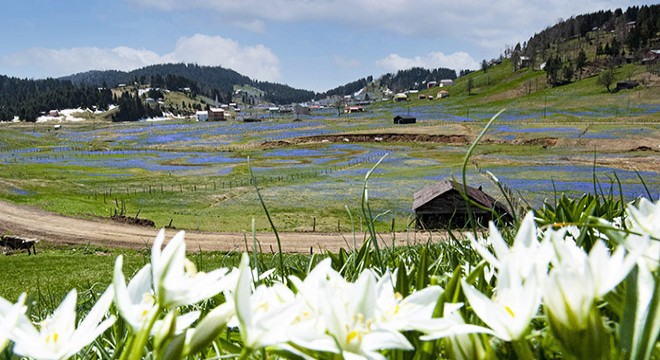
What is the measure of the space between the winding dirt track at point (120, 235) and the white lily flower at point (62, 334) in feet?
93.4

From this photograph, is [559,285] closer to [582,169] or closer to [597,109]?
[582,169]

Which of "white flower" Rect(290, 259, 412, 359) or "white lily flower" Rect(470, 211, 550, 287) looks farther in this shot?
"white lily flower" Rect(470, 211, 550, 287)

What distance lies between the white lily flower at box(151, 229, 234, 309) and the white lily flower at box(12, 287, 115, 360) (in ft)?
0.35

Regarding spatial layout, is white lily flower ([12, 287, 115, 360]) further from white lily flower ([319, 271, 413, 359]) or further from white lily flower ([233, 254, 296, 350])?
white lily flower ([319, 271, 413, 359])

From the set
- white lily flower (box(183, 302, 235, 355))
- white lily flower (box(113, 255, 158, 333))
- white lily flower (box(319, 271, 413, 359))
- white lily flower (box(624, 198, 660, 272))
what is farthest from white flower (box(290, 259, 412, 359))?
white lily flower (box(624, 198, 660, 272))

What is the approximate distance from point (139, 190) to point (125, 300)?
197ft

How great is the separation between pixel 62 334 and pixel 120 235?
3527 cm

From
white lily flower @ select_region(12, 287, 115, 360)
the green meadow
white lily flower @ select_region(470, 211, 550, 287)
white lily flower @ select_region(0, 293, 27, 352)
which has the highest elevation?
white lily flower @ select_region(470, 211, 550, 287)

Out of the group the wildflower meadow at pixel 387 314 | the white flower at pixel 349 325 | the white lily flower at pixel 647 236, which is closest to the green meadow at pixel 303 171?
the white lily flower at pixel 647 236

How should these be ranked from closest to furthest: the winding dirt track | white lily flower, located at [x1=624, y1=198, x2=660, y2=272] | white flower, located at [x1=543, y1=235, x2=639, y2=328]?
white flower, located at [x1=543, y1=235, x2=639, y2=328], white lily flower, located at [x1=624, y1=198, x2=660, y2=272], the winding dirt track

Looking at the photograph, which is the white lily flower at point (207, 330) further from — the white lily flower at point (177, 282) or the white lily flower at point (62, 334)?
the white lily flower at point (62, 334)

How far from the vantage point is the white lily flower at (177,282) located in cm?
86

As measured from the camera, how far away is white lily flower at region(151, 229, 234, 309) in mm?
863

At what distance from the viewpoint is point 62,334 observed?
949mm
